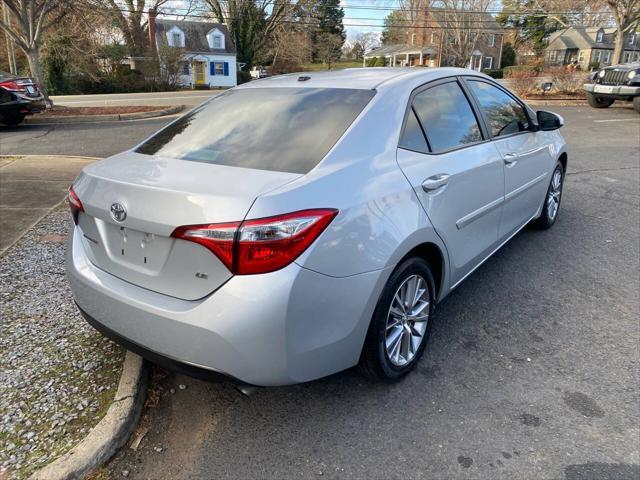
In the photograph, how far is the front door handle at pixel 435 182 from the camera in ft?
9.23

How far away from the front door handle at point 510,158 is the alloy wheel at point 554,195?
1491 millimetres

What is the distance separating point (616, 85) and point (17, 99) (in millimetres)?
18460

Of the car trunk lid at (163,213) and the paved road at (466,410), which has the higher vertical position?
the car trunk lid at (163,213)

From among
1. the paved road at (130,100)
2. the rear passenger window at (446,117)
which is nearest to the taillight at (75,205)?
the rear passenger window at (446,117)

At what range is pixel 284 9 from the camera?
51.7 meters

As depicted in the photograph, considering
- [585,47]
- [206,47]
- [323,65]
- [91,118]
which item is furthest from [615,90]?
[323,65]

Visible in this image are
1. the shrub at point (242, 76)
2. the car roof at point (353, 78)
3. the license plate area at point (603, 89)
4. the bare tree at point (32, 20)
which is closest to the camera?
the car roof at point (353, 78)

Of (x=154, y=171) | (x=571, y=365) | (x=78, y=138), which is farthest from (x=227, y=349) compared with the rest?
(x=78, y=138)

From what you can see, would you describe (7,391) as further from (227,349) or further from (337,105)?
(337,105)

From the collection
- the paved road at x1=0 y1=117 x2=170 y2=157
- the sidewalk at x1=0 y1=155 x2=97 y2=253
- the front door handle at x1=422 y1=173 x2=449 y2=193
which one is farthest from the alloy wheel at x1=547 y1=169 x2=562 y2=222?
the paved road at x1=0 y1=117 x2=170 y2=157

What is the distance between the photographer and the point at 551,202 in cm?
541

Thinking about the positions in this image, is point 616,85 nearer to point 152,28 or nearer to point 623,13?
point 623,13

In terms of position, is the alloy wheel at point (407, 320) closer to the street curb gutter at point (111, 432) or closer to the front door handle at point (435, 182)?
the front door handle at point (435, 182)

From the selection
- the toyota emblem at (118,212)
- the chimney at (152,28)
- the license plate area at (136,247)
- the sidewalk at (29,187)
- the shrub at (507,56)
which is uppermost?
the chimney at (152,28)
